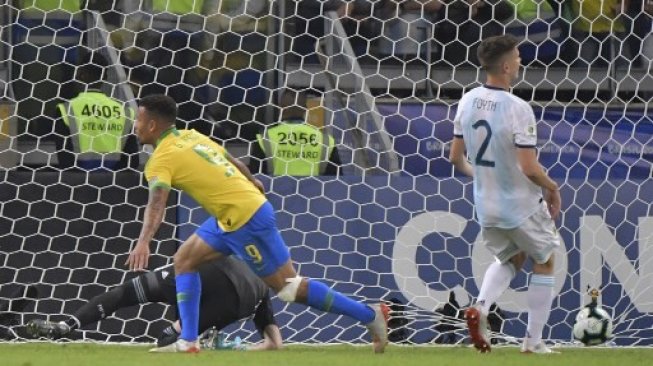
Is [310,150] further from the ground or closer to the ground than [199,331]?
further from the ground

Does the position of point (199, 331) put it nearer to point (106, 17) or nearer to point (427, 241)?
point (427, 241)

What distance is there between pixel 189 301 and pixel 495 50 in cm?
217

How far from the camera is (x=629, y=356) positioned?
396 inches

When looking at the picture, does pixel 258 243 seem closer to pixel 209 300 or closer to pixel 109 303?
pixel 209 300

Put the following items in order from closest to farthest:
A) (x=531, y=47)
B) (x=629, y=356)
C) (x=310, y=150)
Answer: (x=629, y=356)
(x=310, y=150)
(x=531, y=47)

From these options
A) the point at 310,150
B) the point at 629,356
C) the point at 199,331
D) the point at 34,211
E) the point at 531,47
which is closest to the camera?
the point at 629,356

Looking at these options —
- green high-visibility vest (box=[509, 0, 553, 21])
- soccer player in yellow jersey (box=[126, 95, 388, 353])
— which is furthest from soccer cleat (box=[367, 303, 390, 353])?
green high-visibility vest (box=[509, 0, 553, 21])

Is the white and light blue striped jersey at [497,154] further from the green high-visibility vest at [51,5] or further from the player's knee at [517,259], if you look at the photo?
the green high-visibility vest at [51,5]

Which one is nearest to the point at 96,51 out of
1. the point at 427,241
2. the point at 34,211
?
the point at 34,211

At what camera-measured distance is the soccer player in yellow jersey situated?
Answer: 978 cm

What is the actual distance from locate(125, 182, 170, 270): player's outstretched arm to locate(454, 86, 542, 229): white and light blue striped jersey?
171 centimetres

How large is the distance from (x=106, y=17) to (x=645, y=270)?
456 cm

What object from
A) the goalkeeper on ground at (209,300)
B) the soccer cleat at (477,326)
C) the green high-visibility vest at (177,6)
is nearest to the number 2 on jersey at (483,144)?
the soccer cleat at (477,326)

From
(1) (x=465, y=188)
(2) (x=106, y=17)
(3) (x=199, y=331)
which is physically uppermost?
(2) (x=106, y=17)
